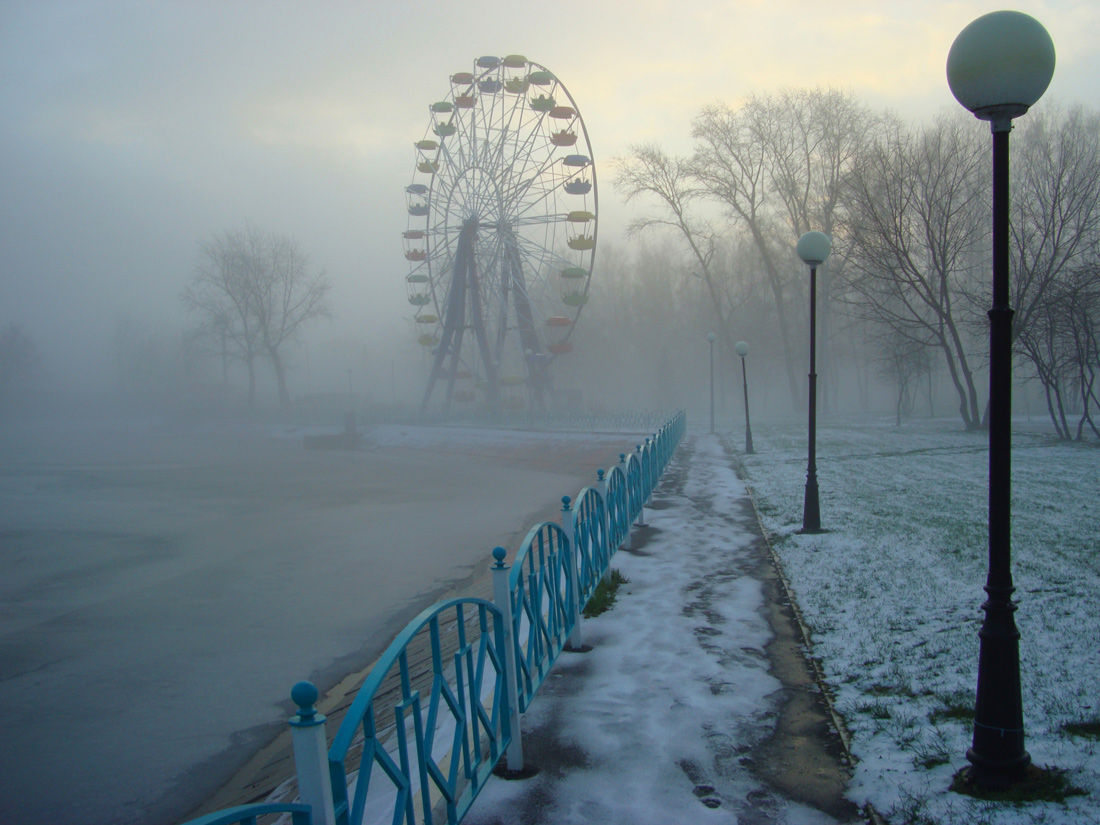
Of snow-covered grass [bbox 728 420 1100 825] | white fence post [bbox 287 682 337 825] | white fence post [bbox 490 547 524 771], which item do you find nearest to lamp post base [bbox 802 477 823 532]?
snow-covered grass [bbox 728 420 1100 825]

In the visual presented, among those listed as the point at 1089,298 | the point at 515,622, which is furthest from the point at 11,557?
the point at 1089,298

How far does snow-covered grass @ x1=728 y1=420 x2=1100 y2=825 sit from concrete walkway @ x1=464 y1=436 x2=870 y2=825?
0.20m

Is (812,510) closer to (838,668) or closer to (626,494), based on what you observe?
(626,494)

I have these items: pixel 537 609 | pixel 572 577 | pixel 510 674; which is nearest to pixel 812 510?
pixel 572 577

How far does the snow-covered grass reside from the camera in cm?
328

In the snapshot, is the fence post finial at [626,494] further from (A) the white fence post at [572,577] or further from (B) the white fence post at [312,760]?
(B) the white fence post at [312,760]

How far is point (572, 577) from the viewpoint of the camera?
16.4ft

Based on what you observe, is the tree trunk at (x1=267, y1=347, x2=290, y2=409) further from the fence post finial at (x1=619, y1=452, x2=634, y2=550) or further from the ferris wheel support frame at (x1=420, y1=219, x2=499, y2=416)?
the fence post finial at (x1=619, y1=452, x2=634, y2=550)

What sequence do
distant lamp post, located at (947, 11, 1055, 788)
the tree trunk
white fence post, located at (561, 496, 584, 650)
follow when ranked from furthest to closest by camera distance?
the tree trunk
white fence post, located at (561, 496, 584, 650)
distant lamp post, located at (947, 11, 1055, 788)

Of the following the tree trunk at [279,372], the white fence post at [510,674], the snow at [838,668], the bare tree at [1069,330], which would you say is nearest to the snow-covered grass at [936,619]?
the snow at [838,668]

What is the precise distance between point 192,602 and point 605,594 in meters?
5.98

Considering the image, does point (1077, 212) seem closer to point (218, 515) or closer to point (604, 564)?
point (604, 564)

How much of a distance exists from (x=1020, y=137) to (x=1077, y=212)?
18.2 meters

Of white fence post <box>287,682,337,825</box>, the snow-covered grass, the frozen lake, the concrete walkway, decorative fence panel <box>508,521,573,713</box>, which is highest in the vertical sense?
white fence post <box>287,682,337,825</box>
